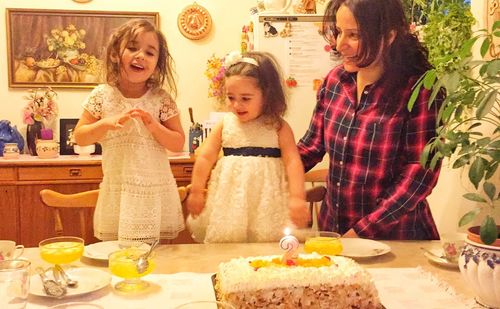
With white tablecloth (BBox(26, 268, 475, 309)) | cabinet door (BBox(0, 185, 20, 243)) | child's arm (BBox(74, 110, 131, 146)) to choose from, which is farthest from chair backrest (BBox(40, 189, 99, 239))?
cabinet door (BBox(0, 185, 20, 243))

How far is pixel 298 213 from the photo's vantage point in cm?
177

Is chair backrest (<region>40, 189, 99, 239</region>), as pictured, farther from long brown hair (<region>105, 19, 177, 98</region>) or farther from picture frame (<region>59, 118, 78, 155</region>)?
picture frame (<region>59, 118, 78, 155</region>)

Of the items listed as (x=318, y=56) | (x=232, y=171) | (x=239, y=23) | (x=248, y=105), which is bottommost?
(x=232, y=171)

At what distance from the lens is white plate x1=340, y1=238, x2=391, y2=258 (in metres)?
1.50

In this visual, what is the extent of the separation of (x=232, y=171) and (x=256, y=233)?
0.23 m

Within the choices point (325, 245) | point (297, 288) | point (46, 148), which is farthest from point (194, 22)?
point (297, 288)

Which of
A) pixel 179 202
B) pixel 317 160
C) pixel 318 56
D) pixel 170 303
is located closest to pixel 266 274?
pixel 170 303

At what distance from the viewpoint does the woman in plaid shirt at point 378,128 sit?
5.50 feet

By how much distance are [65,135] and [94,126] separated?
8.01ft

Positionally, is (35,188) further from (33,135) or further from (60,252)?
(60,252)

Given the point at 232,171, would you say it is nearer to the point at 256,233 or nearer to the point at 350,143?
the point at 256,233

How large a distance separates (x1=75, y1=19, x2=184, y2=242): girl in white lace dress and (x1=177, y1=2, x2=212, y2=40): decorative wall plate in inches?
90.4

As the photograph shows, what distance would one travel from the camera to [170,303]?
119 centimetres

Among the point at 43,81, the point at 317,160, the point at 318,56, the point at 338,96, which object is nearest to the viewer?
the point at 338,96
